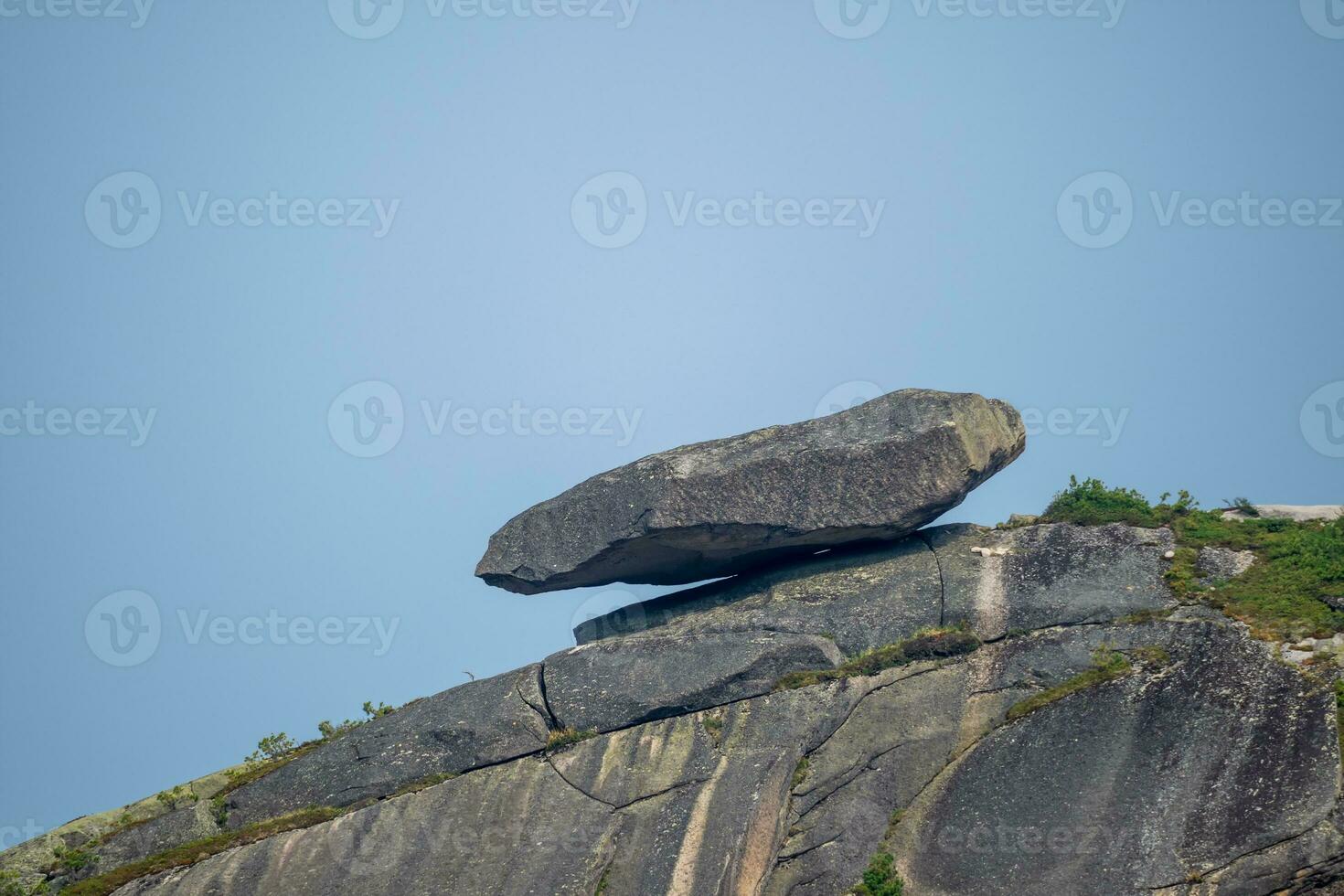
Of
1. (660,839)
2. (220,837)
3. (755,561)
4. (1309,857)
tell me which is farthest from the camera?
(755,561)

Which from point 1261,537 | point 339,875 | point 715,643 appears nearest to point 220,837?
point 339,875

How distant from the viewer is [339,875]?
2133 cm

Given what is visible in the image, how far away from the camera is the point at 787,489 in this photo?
81.0 ft

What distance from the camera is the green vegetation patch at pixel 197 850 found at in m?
22.0

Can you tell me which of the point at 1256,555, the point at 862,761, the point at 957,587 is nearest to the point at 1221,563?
the point at 1256,555

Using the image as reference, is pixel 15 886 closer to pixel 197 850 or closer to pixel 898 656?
pixel 197 850

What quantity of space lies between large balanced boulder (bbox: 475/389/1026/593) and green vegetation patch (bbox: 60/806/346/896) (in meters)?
5.97

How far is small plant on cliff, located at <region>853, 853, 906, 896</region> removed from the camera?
1919 cm

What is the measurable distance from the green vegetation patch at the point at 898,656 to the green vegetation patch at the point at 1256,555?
401cm

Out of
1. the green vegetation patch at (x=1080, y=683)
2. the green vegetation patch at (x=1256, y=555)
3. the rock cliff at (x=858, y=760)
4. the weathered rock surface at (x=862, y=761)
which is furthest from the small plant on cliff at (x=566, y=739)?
the green vegetation patch at (x=1256, y=555)

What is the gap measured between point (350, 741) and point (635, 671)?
18.6ft

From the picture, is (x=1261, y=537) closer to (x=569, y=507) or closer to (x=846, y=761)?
(x=846, y=761)

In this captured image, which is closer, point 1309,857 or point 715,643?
point 1309,857

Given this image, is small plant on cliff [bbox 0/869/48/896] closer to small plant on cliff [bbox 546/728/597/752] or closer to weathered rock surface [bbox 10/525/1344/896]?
weathered rock surface [bbox 10/525/1344/896]
